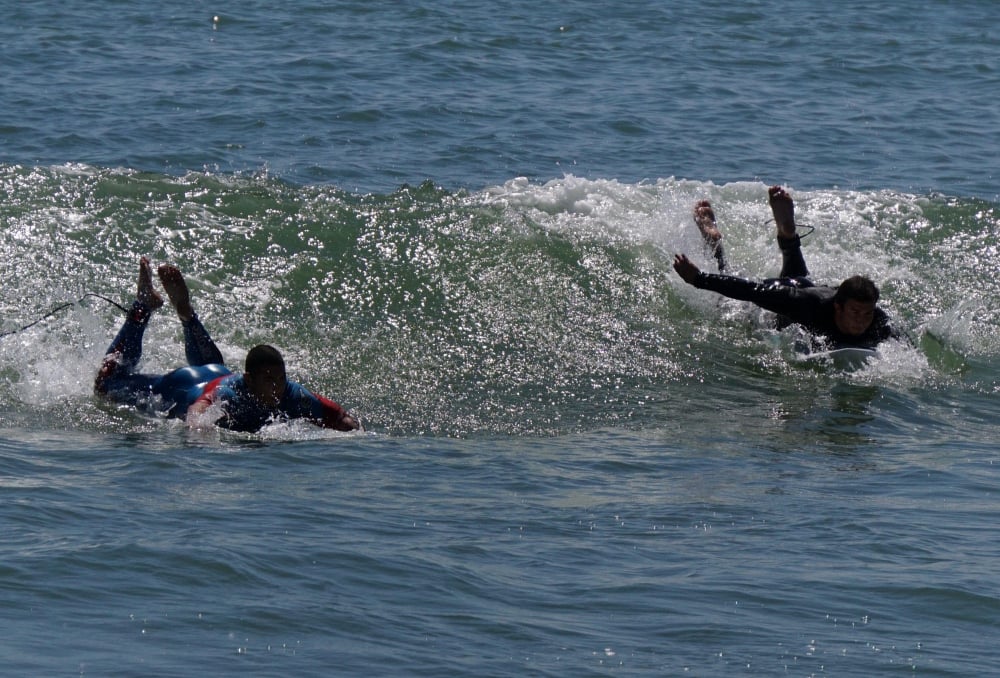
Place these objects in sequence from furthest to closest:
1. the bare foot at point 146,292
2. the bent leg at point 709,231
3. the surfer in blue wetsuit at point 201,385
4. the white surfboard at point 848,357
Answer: the bent leg at point 709,231 < the white surfboard at point 848,357 < the bare foot at point 146,292 < the surfer in blue wetsuit at point 201,385

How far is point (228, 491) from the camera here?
755 centimetres

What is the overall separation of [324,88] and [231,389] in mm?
10244

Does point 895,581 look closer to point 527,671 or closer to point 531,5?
point 527,671

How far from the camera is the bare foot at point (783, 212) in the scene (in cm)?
1170

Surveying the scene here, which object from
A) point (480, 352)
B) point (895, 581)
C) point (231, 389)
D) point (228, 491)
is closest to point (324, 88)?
point (480, 352)

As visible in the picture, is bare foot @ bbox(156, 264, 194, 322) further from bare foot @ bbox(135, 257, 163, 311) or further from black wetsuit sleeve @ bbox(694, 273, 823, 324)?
black wetsuit sleeve @ bbox(694, 273, 823, 324)

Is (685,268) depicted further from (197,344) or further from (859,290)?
(197,344)

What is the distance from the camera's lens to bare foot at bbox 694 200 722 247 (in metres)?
12.8

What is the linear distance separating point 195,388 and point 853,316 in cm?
454

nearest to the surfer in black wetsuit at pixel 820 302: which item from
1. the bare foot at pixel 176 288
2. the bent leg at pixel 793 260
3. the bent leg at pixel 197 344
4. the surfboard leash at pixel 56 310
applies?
the bent leg at pixel 793 260

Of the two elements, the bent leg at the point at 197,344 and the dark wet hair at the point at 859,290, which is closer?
the bent leg at the point at 197,344

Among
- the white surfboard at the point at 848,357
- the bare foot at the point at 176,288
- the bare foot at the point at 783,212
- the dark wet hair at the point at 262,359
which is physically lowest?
the white surfboard at the point at 848,357

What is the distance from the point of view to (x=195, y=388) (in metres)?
9.45

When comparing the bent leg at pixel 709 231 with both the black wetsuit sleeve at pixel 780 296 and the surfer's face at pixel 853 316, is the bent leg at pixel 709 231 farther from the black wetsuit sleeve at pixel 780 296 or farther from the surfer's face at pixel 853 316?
the surfer's face at pixel 853 316
